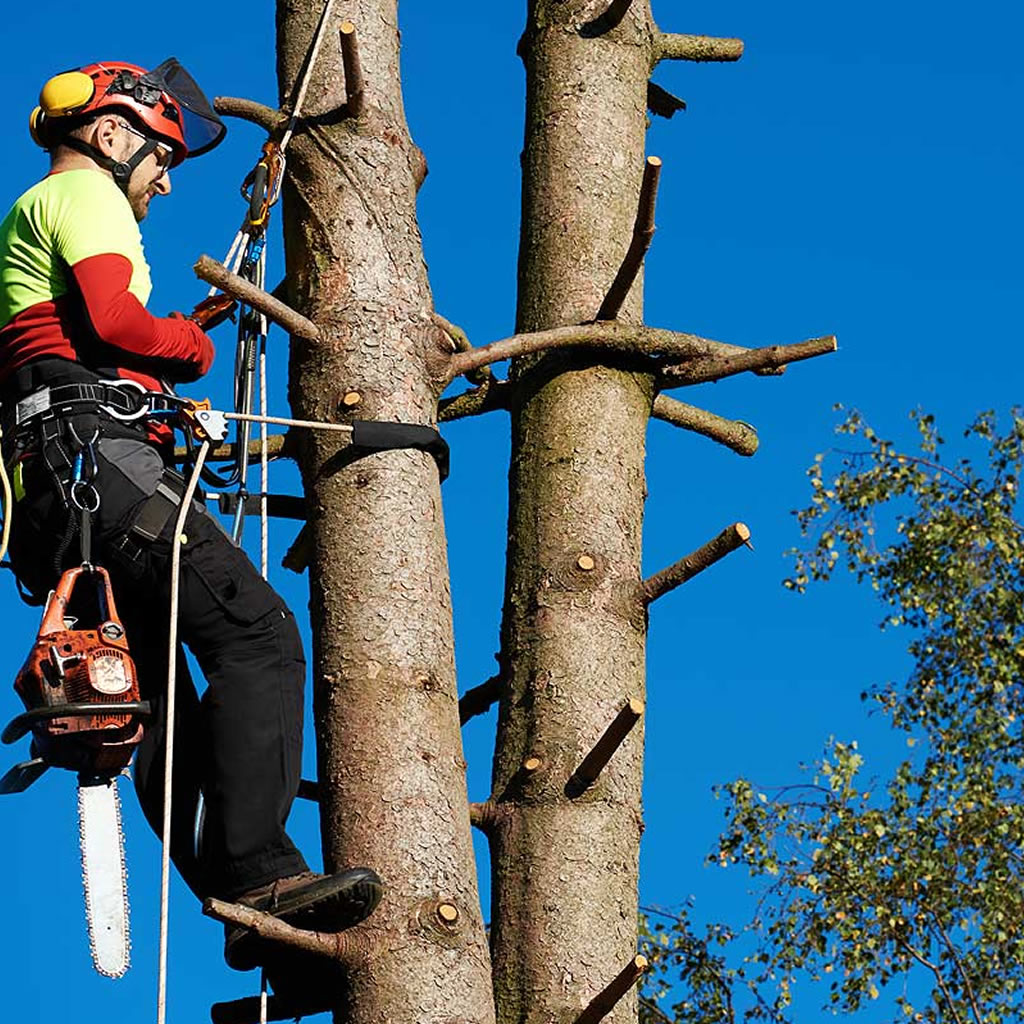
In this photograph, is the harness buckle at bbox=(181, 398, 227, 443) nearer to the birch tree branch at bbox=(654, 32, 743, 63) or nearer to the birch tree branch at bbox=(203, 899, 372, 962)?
the birch tree branch at bbox=(203, 899, 372, 962)

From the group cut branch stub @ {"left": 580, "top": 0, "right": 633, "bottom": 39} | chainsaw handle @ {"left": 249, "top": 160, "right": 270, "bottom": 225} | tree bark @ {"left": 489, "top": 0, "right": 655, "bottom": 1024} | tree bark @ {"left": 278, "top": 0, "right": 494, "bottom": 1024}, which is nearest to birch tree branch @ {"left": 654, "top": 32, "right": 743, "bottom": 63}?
tree bark @ {"left": 489, "top": 0, "right": 655, "bottom": 1024}

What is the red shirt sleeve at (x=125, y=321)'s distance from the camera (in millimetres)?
3975

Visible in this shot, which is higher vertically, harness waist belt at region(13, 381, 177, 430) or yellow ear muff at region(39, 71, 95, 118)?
yellow ear muff at region(39, 71, 95, 118)

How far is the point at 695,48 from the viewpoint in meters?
5.39

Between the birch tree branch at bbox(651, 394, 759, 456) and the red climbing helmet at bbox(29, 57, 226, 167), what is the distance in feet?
4.24

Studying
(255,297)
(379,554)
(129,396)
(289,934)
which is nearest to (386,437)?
(379,554)

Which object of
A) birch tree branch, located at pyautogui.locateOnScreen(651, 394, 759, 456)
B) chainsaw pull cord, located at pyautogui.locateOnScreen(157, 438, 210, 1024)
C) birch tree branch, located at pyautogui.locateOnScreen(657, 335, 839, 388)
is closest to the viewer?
chainsaw pull cord, located at pyautogui.locateOnScreen(157, 438, 210, 1024)

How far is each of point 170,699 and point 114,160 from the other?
1.24m

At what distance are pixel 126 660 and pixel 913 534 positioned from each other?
8172 millimetres

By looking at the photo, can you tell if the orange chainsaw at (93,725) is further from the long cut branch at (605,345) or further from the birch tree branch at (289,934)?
the long cut branch at (605,345)

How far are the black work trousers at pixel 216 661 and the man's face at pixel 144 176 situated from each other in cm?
58

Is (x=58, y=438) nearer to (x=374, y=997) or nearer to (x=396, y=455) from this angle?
(x=396, y=455)

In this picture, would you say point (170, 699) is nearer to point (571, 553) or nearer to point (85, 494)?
point (85, 494)

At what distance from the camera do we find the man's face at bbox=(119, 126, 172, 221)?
4.34 m
